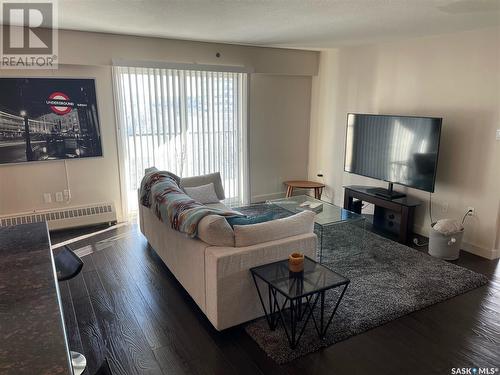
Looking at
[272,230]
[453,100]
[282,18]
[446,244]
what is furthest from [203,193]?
[453,100]

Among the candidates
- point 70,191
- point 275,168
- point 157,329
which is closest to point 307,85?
point 275,168

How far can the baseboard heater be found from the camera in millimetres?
4453

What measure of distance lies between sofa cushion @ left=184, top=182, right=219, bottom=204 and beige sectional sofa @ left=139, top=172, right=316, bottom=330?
5.20 ft

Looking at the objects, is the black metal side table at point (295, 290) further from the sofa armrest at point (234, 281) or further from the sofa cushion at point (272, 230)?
the sofa cushion at point (272, 230)

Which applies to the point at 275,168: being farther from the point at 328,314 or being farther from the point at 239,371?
the point at 239,371

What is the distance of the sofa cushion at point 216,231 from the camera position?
102 inches

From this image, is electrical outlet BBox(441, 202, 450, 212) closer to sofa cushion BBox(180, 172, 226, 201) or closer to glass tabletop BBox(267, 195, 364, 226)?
glass tabletop BBox(267, 195, 364, 226)

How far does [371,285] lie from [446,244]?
1.17 meters

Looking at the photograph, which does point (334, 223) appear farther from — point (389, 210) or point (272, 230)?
point (272, 230)

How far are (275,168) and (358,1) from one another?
3723 millimetres

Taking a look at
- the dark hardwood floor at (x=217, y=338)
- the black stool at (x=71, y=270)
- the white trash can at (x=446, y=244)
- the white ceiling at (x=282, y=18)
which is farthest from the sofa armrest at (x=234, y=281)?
the white trash can at (x=446, y=244)

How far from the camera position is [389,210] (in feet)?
15.5

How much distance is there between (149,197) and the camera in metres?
3.66

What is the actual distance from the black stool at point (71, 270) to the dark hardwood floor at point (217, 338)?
0.21 feet
